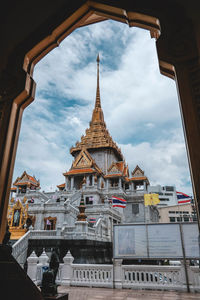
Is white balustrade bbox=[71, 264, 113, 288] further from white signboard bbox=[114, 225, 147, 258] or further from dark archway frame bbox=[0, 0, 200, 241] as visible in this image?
dark archway frame bbox=[0, 0, 200, 241]

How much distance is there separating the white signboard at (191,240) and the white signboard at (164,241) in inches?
6.8

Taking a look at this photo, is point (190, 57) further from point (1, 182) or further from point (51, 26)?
point (1, 182)

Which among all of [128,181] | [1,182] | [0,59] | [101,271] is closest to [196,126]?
[1,182]

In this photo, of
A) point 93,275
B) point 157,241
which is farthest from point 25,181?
point 157,241

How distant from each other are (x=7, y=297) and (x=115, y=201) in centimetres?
1412

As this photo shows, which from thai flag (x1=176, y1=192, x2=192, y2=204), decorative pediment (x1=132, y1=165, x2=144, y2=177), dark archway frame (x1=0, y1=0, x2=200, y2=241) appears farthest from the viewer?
decorative pediment (x1=132, y1=165, x2=144, y2=177)

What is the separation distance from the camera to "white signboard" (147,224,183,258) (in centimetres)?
674

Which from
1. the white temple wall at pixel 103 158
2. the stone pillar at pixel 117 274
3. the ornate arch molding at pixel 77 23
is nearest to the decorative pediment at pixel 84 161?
the white temple wall at pixel 103 158

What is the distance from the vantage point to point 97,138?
32938mm

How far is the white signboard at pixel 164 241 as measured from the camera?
6.74m

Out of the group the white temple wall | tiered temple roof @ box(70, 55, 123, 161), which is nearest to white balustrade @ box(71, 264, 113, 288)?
the white temple wall

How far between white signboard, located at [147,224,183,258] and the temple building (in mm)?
5907

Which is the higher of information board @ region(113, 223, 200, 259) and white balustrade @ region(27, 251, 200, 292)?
information board @ region(113, 223, 200, 259)

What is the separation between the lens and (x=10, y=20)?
10.1ft
